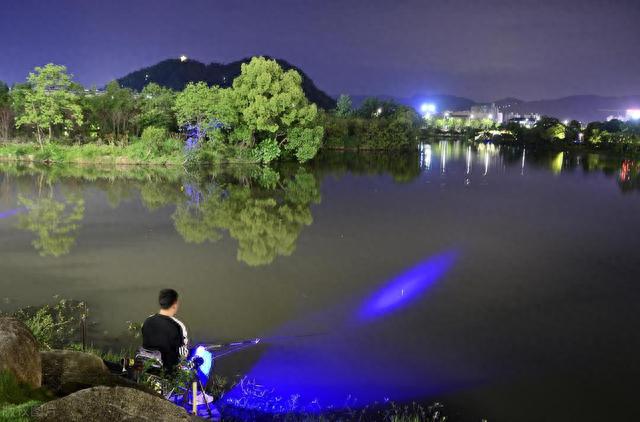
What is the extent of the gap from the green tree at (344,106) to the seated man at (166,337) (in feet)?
219

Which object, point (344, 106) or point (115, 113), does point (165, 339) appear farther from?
point (344, 106)

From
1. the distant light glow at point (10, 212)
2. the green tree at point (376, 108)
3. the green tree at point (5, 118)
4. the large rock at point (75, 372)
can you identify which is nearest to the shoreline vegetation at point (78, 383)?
the large rock at point (75, 372)

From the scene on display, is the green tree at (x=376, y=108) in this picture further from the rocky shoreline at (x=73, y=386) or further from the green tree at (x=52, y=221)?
the rocky shoreline at (x=73, y=386)

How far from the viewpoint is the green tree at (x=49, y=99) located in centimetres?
3506

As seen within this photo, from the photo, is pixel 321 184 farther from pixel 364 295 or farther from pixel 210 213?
pixel 364 295

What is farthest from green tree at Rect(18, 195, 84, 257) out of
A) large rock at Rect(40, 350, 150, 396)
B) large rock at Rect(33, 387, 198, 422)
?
large rock at Rect(33, 387, 198, 422)

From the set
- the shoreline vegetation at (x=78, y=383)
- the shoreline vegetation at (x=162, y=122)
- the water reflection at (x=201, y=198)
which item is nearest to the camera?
the shoreline vegetation at (x=78, y=383)

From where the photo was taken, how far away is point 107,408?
3.08 metres

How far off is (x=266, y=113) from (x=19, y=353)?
33260 mm

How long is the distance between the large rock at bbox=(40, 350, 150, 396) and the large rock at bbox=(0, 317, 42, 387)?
318mm

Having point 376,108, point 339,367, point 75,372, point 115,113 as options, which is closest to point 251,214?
point 339,367

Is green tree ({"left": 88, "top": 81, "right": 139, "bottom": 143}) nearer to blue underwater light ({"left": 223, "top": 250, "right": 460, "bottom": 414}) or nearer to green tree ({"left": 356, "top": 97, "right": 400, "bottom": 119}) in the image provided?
blue underwater light ({"left": 223, "top": 250, "right": 460, "bottom": 414})

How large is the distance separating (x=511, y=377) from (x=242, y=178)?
22.4 meters

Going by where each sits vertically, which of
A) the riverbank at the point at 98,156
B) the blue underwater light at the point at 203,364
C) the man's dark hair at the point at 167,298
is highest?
the riverbank at the point at 98,156
